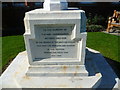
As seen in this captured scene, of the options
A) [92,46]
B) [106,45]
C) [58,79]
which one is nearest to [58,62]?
[58,79]

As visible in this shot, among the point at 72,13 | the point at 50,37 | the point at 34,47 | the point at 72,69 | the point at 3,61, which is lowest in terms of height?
the point at 3,61

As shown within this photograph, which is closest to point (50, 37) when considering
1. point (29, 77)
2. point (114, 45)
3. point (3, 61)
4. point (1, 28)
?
point (29, 77)

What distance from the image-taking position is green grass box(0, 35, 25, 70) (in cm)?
627

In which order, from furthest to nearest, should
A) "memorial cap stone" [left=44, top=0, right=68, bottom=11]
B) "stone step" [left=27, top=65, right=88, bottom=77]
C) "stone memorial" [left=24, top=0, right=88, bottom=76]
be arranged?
"stone step" [left=27, top=65, right=88, bottom=77] < "memorial cap stone" [left=44, top=0, right=68, bottom=11] < "stone memorial" [left=24, top=0, right=88, bottom=76]

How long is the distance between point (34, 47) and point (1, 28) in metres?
8.86

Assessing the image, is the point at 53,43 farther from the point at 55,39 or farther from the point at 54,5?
the point at 54,5

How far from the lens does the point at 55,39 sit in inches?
149

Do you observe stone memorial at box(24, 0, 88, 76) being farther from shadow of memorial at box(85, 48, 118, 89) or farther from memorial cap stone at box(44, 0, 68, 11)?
shadow of memorial at box(85, 48, 118, 89)

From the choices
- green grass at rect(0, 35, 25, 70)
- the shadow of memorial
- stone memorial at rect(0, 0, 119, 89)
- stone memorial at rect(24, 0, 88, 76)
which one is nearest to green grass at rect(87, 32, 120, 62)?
the shadow of memorial

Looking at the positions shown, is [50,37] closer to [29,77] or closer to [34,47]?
[34,47]

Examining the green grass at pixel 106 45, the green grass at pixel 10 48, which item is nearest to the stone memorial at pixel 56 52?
the green grass at pixel 10 48

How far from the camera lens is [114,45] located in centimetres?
746

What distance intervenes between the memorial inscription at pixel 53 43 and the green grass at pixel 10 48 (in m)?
2.35

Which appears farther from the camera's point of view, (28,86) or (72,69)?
(72,69)
